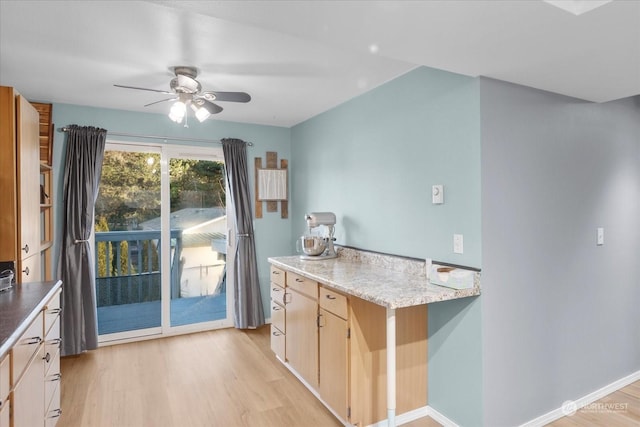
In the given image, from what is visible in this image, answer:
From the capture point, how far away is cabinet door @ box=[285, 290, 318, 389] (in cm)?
270

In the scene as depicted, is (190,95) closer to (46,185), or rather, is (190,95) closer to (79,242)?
(46,185)

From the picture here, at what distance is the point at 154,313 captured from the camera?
4.14 metres

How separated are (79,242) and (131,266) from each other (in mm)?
627

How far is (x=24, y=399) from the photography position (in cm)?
160

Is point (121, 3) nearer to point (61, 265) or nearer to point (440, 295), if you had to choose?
point (440, 295)

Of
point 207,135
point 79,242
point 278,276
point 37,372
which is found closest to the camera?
point 37,372

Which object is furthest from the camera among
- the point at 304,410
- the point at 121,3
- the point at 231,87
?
the point at 231,87

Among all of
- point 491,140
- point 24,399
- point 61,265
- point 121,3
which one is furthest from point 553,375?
point 61,265

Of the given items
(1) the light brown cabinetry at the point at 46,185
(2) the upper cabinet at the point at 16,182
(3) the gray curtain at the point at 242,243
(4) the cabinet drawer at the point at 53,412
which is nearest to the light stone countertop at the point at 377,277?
(3) the gray curtain at the point at 242,243

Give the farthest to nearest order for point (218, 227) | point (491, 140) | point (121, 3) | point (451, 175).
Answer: point (218, 227) < point (451, 175) < point (491, 140) < point (121, 3)

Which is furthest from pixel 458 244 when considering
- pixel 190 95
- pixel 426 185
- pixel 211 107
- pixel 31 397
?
pixel 31 397

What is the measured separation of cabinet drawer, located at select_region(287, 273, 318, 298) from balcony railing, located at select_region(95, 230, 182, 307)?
71.5 inches

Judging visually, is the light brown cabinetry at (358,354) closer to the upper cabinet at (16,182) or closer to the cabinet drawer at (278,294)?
the cabinet drawer at (278,294)

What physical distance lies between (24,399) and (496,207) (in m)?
2.53
